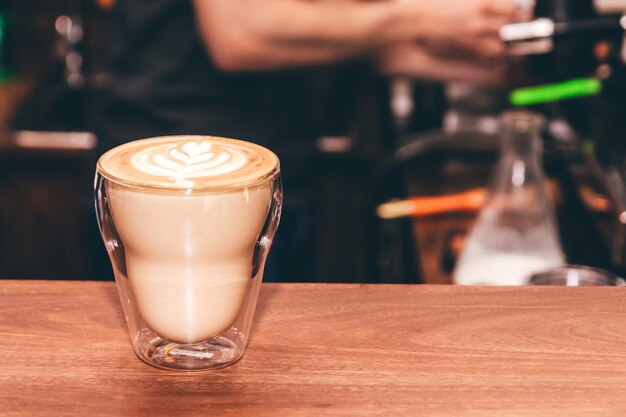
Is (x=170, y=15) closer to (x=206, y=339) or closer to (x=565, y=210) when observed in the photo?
(x=565, y=210)

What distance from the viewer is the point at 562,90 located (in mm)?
1844

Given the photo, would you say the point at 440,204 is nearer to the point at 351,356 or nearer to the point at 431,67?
the point at 431,67

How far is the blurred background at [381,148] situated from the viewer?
5.27 ft

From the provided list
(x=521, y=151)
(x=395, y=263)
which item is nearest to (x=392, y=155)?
(x=395, y=263)

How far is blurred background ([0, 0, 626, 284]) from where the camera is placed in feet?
5.27

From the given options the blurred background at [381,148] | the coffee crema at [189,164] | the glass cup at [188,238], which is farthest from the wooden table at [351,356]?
the blurred background at [381,148]

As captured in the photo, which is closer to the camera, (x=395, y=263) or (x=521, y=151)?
(x=521, y=151)

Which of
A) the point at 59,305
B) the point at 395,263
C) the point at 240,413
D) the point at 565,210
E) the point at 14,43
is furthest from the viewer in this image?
the point at 14,43

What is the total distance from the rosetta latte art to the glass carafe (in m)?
0.66

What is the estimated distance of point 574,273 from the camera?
102cm

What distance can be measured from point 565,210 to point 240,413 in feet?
3.88

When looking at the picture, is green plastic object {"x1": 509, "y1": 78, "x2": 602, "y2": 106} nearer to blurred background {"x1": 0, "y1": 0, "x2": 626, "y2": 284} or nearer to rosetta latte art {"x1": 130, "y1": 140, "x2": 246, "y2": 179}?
blurred background {"x1": 0, "y1": 0, "x2": 626, "y2": 284}

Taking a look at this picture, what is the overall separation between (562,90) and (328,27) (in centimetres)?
49

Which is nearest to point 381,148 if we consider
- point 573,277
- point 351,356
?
point 573,277
